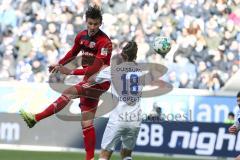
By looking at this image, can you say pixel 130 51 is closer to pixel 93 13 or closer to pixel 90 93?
pixel 93 13

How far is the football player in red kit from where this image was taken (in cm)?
1164

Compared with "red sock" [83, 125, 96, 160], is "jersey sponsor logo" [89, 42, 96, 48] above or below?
above

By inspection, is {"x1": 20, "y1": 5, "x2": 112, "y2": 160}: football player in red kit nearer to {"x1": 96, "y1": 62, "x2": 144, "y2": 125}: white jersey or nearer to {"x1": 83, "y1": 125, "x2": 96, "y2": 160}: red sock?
{"x1": 83, "y1": 125, "x2": 96, "y2": 160}: red sock

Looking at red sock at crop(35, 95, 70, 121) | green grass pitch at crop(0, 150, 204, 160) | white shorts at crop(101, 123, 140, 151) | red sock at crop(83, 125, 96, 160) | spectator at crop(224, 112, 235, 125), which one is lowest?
green grass pitch at crop(0, 150, 204, 160)

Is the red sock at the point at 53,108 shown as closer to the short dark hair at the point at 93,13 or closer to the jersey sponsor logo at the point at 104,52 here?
the jersey sponsor logo at the point at 104,52

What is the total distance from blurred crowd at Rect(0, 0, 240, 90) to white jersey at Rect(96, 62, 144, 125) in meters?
9.54

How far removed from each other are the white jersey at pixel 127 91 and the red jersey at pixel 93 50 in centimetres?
74

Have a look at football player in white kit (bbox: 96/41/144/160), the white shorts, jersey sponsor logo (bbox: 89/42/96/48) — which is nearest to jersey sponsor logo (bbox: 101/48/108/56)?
jersey sponsor logo (bbox: 89/42/96/48)

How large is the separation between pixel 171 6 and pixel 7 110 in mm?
6095

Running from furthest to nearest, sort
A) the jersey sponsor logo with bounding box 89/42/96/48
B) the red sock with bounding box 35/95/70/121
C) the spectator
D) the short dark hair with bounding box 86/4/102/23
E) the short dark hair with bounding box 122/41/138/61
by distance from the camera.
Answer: the spectator, the jersey sponsor logo with bounding box 89/42/96/48, the red sock with bounding box 35/95/70/121, the short dark hair with bounding box 86/4/102/23, the short dark hair with bounding box 122/41/138/61

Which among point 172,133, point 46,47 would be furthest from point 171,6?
point 172,133

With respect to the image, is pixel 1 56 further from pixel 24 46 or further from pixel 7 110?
pixel 7 110

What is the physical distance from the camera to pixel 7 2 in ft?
75.6

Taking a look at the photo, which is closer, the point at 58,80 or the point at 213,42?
the point at 58,80
